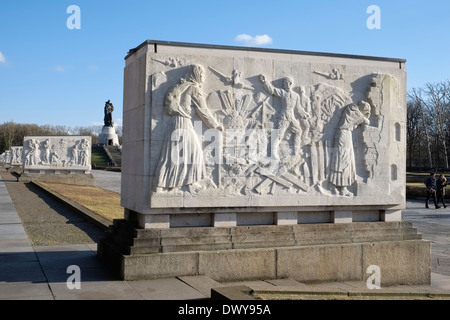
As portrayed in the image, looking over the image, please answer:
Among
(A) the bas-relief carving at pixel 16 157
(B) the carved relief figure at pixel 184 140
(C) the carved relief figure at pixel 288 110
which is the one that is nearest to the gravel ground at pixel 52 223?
(B) the carved relief figure at pixel 184 140

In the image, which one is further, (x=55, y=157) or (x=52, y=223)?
(x=55, y=157)

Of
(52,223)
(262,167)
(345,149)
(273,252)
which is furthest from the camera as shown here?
(52,223)

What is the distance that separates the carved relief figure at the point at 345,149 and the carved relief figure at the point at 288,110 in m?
0.70

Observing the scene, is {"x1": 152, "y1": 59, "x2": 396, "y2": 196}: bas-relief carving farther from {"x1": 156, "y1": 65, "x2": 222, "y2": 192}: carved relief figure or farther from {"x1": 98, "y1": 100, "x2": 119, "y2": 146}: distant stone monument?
{"x1": 98, "y1": 100, "x2": 119, "y2": 146}: distant stone monument

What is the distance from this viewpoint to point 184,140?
7090 mm

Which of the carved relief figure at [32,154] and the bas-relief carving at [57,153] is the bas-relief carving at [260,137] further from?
the carved relief figure at [32,154]

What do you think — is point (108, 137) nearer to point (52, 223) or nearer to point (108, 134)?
point (108, 134)

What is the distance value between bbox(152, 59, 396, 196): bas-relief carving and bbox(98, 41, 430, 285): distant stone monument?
17mm

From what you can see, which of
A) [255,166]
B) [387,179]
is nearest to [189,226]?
[255,166]

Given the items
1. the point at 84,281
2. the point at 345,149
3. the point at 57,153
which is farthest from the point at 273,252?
the point at 57,153

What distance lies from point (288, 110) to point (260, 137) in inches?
25.2

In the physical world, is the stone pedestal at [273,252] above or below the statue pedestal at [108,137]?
below

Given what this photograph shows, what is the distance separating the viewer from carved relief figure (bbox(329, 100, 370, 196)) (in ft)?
26.4

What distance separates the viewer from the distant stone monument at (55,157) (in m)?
31.8
